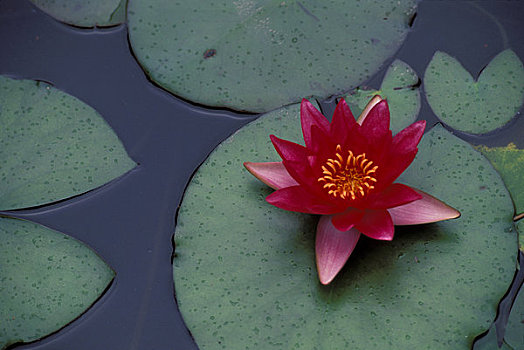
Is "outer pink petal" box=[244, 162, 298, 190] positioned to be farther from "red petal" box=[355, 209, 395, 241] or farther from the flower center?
"red petal" box=[355, 209, 395, 241]

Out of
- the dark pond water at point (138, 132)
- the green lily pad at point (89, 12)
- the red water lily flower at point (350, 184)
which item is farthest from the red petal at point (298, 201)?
→ the green lily pad at point (89, 12)

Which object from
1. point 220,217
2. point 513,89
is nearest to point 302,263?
point 220,217

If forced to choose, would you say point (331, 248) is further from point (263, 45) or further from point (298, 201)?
point (263, 45)

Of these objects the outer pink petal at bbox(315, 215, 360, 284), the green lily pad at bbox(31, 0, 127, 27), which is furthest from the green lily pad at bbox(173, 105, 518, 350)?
the green lily pad at bbox(31, 0, 127, 27)

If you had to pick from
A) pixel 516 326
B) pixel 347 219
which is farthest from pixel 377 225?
pixel 516 326

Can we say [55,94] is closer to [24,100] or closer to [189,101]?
[24,100]

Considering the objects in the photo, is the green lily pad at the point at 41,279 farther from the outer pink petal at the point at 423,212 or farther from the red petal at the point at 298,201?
the outer pink petal at the point at 423,212
